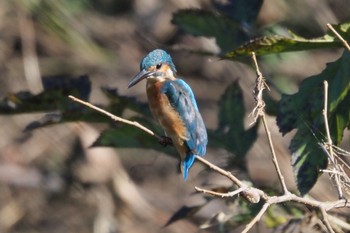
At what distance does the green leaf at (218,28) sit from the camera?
8.51 feet

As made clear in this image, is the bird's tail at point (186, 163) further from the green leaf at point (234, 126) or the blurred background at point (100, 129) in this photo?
the blurred background at point (100, 129)

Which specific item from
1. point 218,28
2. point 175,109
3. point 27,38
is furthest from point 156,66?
point 27,38

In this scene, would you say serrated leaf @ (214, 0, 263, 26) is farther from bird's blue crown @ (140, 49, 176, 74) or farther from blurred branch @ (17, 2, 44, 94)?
blurred branch @ (17, 2, 44, 94)

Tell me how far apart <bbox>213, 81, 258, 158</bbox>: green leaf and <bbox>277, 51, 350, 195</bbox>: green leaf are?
33 centimetres

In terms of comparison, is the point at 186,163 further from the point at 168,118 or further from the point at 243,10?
the point at 243,10

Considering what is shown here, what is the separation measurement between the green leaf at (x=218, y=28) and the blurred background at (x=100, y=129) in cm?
187

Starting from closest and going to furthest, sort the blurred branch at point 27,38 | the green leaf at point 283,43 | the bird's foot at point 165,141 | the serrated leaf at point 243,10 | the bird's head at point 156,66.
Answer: the green leaf at point 283,43 → the bird's foot at point 165,141 → the serrated leaf at point 243,10 → the bird's head at point 156,66 → the blurred branch at point 27,38

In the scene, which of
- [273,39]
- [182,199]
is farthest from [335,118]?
[182,199]

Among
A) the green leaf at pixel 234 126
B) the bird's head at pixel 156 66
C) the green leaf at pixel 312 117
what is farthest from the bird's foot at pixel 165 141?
the green leaf at pixel 312 117

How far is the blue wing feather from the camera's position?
103 inches

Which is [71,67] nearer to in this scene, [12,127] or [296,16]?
[12,127]

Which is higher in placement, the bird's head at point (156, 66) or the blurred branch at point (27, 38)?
the bird's head at point (156, 66)

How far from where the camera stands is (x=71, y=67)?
17.6ft

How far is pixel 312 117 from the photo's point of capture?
220cm
